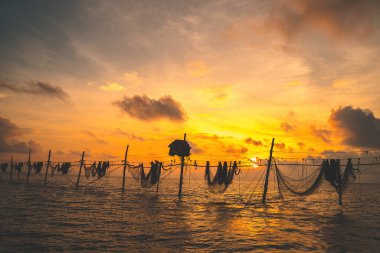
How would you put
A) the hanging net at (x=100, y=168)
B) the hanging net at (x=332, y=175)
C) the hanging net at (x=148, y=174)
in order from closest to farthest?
the hanging net at (x=332, y=175) → the hanging net at (x=148, y=174) → the hanging net at (x=100, y=168)

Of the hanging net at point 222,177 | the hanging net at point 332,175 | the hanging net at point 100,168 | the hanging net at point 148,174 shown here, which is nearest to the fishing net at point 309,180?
the hanging net at point 332,175

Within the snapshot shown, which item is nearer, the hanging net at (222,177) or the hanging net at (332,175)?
the hanging net at (332,175)

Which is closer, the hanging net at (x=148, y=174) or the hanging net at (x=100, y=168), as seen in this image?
the hanging net at (x=148, y=174)

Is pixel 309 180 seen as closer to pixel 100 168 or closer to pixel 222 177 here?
pixel 222 177

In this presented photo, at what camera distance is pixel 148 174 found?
101 ft

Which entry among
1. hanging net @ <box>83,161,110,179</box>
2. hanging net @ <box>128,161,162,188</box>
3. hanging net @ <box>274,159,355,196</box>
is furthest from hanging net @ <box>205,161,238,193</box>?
hanging net @ <box>83,161,110,179</box>

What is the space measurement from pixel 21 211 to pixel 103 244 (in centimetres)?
1150

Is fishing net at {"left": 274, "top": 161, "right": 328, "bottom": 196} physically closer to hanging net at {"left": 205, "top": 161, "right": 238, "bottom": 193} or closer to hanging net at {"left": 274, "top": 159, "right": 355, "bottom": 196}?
hanging net at {"left": 274, "top": 159, "right": 355, "bottom": 196}

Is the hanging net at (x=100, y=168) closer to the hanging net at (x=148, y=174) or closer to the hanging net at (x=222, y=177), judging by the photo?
the hanging net at (x=148, y=174)

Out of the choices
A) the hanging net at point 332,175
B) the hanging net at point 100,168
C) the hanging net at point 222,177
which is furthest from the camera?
the hanging net at point 100,168

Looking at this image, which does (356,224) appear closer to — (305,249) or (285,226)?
(285,226)

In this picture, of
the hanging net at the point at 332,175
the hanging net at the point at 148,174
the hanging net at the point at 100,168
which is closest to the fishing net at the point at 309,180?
the hanging net at the point at 332,175

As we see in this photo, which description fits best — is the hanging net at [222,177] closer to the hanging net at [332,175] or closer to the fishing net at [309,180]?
the fishing net at [309,180]

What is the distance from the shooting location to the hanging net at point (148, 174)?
30.5 m
